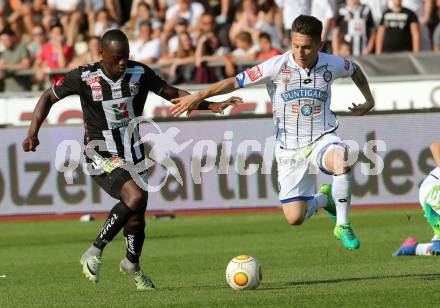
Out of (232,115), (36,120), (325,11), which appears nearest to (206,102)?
(36,120)

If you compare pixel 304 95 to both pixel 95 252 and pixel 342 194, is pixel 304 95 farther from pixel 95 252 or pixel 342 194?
pixel 95 252

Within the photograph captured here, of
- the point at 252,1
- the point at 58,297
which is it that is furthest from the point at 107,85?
the point at 252,1

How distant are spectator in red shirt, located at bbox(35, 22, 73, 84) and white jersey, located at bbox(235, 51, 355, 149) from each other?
39.8ft

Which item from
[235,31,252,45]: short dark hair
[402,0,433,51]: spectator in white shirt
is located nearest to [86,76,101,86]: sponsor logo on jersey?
[235,31,252,45]: short dark hair

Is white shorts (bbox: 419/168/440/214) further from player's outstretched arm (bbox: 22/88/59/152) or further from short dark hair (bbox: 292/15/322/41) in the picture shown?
player's outstretched arm (bbox: 22/88/59/152)

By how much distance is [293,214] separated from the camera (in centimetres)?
1130

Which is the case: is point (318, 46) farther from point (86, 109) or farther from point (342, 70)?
point (86, 109)

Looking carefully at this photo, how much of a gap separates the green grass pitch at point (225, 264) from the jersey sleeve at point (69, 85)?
5.91ft

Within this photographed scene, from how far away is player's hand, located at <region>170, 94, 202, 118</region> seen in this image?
10156mm

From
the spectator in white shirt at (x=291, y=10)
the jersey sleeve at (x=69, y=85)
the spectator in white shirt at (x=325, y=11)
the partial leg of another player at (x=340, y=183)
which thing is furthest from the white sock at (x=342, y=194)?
the spectator in white shirt at (x=291, y=10)

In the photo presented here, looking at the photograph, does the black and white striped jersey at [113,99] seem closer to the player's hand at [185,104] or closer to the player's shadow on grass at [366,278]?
the player's hand at [185,104]

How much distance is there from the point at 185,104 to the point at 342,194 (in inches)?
64.5

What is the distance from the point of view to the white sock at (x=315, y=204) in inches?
450

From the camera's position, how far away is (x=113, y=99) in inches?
416
